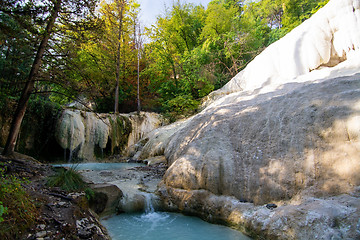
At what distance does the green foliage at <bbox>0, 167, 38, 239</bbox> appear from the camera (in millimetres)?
2305

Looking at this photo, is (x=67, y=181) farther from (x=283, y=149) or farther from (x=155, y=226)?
(x=283, y=149)

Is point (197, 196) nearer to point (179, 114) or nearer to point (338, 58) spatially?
point (338, 58)

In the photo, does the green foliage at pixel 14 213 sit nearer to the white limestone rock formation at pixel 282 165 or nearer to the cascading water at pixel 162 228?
→ the cascading water at pixel 162 228

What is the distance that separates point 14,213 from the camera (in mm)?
2471

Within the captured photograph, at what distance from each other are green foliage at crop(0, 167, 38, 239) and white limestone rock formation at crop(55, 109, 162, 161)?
25.1ft

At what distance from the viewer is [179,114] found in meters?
15.9

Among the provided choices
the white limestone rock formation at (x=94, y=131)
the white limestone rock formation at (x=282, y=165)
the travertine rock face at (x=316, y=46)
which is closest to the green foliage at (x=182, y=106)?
the white limestone rock formation at (x=94, y=131)

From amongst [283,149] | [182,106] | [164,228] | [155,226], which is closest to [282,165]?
[283,149]

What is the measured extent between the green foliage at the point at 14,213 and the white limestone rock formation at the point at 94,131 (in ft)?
25.1

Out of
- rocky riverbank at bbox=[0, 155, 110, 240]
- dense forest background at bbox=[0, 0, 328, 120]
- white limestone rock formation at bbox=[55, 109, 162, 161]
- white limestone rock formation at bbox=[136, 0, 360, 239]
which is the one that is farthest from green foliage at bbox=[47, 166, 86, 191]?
dense forest background at bbox=[0, 0, 328, 120]

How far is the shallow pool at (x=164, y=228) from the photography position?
3.63 meters

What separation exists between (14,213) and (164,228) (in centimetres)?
253

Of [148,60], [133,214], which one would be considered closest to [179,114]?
[148,60]

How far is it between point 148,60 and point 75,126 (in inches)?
425
